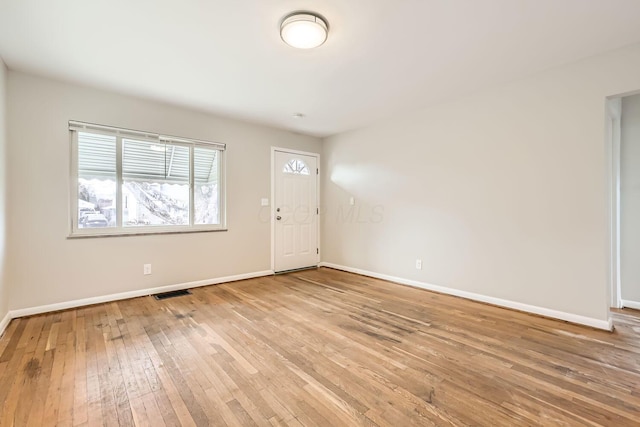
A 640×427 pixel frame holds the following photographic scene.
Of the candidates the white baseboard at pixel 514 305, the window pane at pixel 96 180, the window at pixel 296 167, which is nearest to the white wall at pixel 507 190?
the white baseboard at pixel 514 305

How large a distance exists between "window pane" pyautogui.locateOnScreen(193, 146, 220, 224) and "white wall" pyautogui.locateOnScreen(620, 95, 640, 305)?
5.04 m

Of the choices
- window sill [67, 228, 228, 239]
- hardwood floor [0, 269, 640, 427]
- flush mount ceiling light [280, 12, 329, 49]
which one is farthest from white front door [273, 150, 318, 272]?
flush mount ceiling light [280, 12, 329, 49]

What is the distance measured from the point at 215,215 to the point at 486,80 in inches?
150

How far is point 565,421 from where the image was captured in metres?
1.45

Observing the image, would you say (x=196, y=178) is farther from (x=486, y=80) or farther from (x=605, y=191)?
(x=605, y=191)

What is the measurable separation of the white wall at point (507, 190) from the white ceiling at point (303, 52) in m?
0.31

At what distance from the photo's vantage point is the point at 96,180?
3303 mm

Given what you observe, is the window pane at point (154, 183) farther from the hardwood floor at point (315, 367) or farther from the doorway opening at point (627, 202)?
the doorway opening at point (627, 202)

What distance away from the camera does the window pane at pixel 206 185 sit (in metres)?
4.07

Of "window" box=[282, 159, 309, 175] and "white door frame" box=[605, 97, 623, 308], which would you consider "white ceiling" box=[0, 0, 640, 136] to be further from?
"window" box=[282, 159, 309, 175]

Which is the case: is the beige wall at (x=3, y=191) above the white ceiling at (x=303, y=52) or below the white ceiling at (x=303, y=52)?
below

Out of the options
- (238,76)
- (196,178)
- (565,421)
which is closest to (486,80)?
(238,76)

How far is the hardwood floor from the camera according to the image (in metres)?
1.51

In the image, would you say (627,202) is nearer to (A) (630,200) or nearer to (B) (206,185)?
(A) (630,200)
